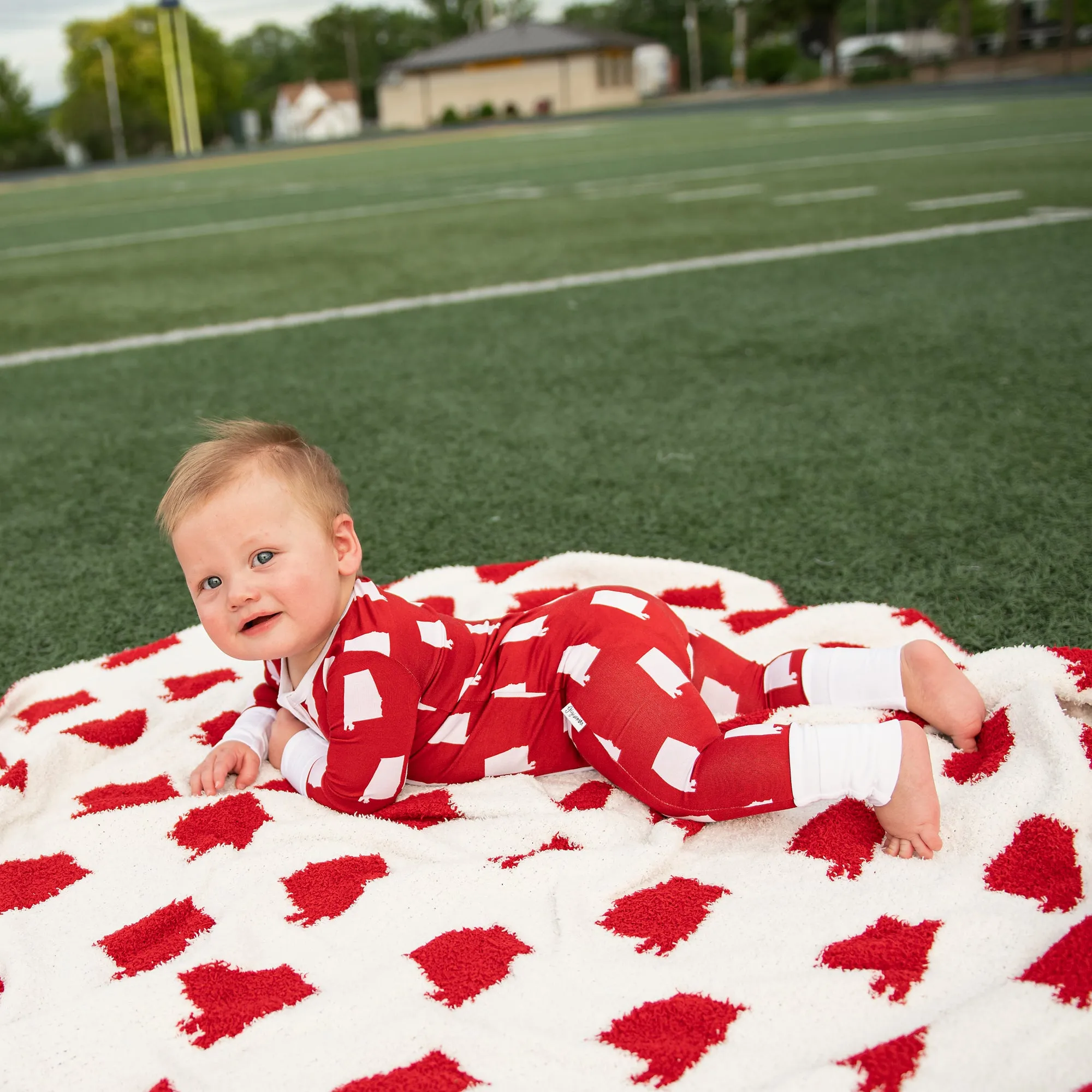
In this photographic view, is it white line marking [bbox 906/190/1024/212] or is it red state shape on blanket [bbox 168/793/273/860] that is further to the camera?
white line marking [bbox 906/190/1024/212]

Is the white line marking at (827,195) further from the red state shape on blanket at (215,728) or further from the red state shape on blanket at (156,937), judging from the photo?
the red state shape on blanket at (156,937)

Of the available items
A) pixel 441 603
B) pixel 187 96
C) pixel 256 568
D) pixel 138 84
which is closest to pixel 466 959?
pixel 256 568

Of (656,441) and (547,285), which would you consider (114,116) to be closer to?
(547,285)

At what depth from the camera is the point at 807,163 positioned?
39.3 ft

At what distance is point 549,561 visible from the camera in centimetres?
265

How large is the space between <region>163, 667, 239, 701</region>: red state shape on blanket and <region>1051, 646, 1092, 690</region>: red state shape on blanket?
1603 mm

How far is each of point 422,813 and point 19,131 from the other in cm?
5964

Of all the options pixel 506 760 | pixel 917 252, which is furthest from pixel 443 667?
pixel 917 252

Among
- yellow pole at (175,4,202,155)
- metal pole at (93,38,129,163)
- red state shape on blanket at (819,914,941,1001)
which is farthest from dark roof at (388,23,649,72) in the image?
red state shape on blanket at (819,914,941,1001)

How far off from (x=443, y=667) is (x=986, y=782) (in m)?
0.89

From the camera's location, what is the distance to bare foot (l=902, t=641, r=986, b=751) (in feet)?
6.15

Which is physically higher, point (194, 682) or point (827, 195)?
point (827, 195)

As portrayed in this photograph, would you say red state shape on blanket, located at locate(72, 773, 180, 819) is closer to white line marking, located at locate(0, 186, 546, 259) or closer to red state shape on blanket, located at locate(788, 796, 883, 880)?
red state shape on blanket, located at locate(788, 796, 883, 880)

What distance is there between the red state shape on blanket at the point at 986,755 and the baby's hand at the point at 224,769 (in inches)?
46.8
